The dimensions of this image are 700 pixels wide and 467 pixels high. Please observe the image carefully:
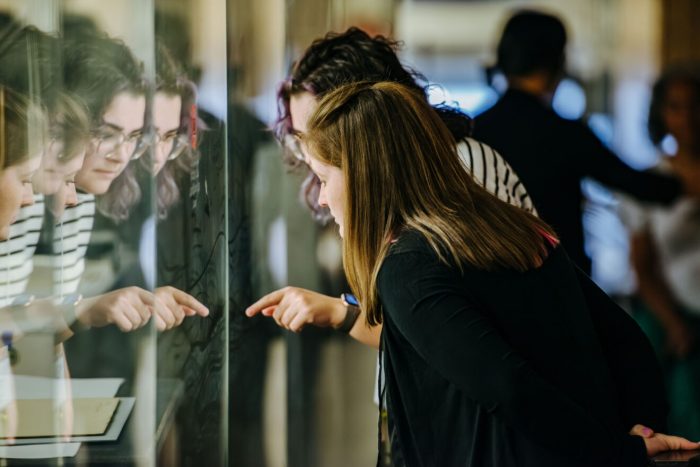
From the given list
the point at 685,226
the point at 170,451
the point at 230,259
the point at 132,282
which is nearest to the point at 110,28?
the point at 132,282

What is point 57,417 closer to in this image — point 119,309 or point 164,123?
point 119,309

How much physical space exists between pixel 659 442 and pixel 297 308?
2.13 feet

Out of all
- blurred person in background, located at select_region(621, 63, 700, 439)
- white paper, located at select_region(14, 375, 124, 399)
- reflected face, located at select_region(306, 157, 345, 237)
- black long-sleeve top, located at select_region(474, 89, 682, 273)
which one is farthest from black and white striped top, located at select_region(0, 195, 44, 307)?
blurred person in background, located at select_region(621, 63, 700, 439)

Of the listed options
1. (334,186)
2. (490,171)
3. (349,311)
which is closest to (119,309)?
(334,186)

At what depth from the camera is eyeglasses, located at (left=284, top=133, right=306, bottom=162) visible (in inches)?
67.6

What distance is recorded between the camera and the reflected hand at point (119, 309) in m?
1.34

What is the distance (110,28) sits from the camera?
1.34 metres

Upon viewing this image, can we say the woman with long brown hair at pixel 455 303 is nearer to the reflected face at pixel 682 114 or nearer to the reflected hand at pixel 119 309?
the reflected hand at pixel 119 309

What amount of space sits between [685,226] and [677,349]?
32cm

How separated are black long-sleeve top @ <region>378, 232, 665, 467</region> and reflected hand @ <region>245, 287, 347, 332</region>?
1.55ft

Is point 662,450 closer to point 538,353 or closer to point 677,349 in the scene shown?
point 538,353

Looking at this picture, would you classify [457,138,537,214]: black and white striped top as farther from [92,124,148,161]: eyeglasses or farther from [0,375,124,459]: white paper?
[0,375,124,459]: white paper

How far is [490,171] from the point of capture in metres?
1.59

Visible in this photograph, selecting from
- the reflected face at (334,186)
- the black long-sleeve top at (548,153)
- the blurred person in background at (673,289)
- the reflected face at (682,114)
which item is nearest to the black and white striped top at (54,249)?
the reflected face at (334,186)
